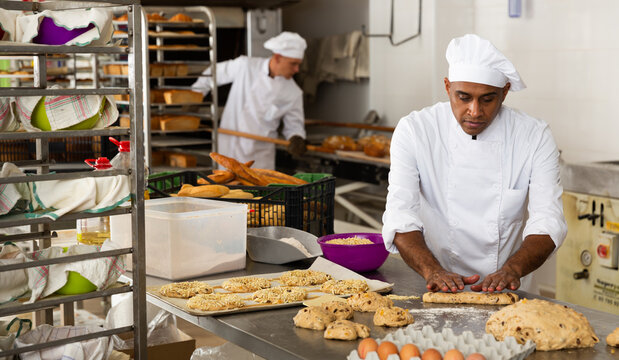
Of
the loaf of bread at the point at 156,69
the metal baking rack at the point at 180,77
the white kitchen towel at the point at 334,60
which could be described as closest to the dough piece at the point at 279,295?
the metal baking rack at the point at 180,77

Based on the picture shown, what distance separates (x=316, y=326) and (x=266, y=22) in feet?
16.4

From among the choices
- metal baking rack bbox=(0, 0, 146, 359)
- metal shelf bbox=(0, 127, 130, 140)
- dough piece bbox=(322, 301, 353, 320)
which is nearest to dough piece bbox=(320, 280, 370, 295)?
dough piece bbox=(322, 301, 353, 320)

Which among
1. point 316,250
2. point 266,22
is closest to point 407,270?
point 316,250

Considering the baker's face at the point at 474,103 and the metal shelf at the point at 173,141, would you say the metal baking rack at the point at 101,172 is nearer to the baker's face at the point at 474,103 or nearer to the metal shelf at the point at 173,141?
the baker's face at the point at 474,103

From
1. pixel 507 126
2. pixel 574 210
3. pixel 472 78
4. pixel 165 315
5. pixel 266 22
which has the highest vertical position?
pixel 266 22

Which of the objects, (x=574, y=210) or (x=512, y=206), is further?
(x=574, y=210)

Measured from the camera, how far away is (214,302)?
1.97m

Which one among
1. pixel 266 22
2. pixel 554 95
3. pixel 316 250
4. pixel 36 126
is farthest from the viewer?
pixel 266 22

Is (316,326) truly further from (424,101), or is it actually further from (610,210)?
(424,101)

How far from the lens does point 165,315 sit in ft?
9.86

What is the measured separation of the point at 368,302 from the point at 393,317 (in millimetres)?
142

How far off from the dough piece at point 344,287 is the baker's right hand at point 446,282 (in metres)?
0.18

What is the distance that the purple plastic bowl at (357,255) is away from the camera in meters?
2.38

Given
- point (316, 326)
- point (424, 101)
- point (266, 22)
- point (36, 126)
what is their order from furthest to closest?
1. point (266, 22)
2. point (424, 101)
3. point (316, 326)
4. point (36, 126)
